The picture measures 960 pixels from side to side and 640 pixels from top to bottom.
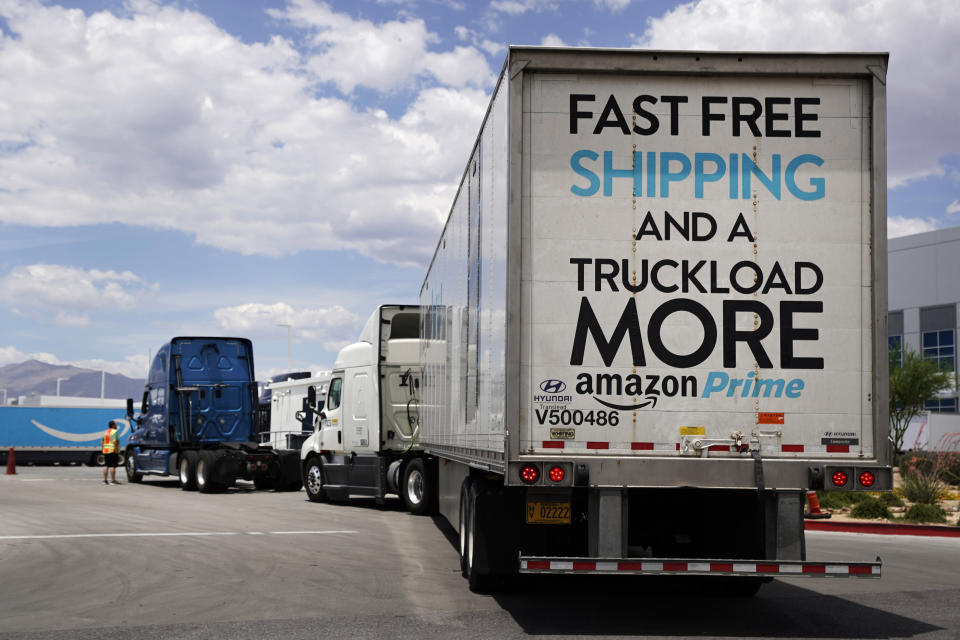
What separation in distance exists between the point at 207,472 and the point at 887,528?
1592 centimetres

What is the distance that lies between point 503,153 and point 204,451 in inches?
764

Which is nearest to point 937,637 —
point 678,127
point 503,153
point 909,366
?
point 678,127

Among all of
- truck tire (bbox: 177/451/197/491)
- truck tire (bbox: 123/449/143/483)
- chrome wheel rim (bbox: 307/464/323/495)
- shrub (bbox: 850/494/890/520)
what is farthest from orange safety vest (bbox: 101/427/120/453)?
shrub (bbox: 850/494/890/520)

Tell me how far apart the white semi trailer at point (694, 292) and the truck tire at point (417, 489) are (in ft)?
33.5

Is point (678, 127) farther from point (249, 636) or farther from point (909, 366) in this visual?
point (909, 366)

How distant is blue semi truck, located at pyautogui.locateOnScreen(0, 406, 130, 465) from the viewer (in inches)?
1635

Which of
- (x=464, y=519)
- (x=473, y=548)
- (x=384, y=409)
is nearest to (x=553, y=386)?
(x=473, y=548)

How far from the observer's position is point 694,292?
7.98 meters

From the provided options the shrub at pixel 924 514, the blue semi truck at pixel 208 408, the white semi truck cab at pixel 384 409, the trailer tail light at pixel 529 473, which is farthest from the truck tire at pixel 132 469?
the trailer tail light at pixel 529 473

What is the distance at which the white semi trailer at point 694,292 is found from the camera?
7.82m

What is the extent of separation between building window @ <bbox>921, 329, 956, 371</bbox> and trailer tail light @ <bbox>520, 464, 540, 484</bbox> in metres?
57.9

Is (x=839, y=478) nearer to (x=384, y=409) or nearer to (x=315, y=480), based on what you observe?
(x=384, y=409)

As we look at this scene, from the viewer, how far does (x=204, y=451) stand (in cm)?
2589

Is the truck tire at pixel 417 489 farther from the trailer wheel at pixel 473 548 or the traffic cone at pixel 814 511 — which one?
the trailer wheel at pixel 473 548
